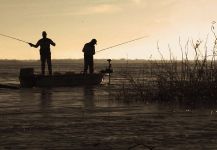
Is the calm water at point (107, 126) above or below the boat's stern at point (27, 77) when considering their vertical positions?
below

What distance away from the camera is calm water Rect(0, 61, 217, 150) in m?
8.44

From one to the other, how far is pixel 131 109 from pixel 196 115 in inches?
81.3

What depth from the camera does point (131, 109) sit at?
46.5ft

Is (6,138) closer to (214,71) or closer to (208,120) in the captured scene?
(208,120)

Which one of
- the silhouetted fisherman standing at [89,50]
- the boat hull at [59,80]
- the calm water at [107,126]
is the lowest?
the calm water at [107,126]

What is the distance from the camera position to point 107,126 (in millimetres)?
10578

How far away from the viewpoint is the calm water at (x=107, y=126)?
8.44m

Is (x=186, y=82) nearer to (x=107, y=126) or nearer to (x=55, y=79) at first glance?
(x=107, y=126)

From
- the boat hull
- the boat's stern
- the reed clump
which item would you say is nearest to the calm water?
the reed clump

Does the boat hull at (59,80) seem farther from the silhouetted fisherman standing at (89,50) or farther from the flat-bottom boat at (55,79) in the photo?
the silhouetted fisherman standing at (89,50)

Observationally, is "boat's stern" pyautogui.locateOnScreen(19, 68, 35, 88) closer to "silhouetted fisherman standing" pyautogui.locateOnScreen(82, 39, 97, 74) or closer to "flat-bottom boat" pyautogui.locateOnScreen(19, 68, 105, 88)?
"flat-bottom boat" pyautogui.locateOnScreen(19, 68, 105, 88)

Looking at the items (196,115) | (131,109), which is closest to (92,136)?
(196,115)

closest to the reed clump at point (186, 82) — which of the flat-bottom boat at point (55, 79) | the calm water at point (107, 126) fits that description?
the calm water at point (107, 126)

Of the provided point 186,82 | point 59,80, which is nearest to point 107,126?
point 186,82
